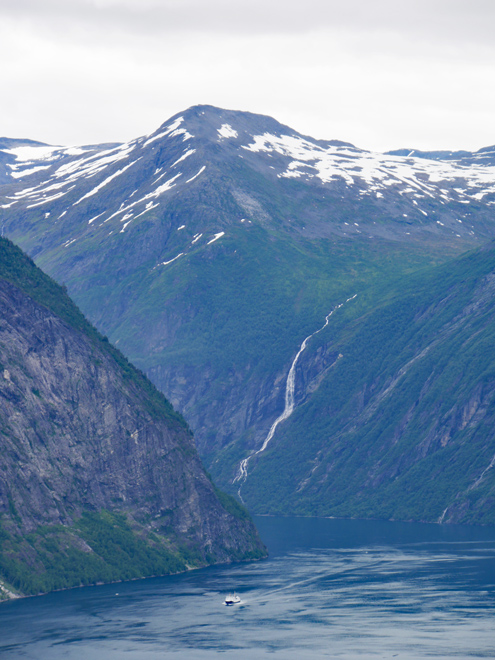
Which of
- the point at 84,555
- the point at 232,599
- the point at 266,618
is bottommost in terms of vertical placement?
the point at 266,618

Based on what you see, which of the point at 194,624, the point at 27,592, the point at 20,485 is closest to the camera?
the point at 194,624

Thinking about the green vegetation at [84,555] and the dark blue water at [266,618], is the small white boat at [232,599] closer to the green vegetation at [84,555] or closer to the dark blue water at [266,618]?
the dark blue water at [266,618]

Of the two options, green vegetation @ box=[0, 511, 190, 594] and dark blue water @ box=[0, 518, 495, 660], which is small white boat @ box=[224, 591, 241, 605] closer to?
dark blue water @ box=[0, 518, 495, 660]

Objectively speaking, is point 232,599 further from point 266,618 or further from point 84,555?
point 84,555

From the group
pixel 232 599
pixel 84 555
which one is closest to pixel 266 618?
pixel 232 599

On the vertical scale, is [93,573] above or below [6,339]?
below

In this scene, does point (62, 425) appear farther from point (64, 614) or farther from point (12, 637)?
point (12, 637)

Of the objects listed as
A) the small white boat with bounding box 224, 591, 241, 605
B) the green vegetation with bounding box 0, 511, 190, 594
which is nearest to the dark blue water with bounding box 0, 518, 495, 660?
the small white boat with bounding box 224, 591, 241, 605

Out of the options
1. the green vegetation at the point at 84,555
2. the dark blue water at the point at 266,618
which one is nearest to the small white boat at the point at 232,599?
the dark blue water at the point at 266,618

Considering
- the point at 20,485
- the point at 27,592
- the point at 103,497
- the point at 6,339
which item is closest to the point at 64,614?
the point at 27,592
